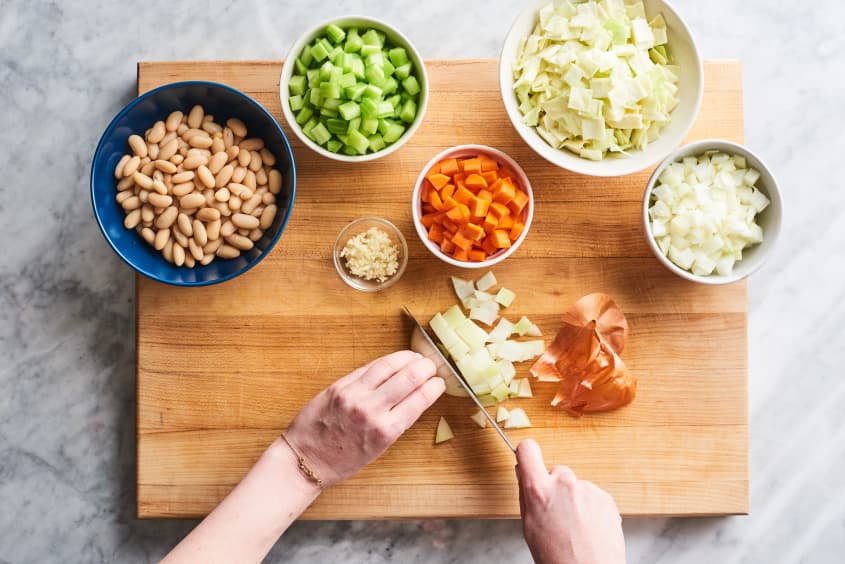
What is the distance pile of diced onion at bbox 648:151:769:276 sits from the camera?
1.58m

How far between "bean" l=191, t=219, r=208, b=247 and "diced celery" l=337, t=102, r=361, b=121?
409 millimetres

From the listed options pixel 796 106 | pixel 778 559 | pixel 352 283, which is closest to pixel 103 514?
pixel 352 283

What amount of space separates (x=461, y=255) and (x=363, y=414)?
42cm

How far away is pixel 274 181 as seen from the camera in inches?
64.4

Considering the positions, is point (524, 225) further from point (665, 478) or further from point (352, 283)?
point (665, 478)

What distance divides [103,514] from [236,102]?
114cm

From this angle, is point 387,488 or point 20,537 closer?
point 387,488

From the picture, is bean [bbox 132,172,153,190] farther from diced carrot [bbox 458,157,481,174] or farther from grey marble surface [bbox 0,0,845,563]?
diced carrot [bbox 458,157,481,174]

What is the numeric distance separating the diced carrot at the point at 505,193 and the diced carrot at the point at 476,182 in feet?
0.11

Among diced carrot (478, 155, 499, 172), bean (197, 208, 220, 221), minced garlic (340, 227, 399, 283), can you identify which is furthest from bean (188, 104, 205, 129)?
diced carrot (478, 155, 499, 172)

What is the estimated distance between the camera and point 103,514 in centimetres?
187

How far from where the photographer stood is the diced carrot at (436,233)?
5.34 ft

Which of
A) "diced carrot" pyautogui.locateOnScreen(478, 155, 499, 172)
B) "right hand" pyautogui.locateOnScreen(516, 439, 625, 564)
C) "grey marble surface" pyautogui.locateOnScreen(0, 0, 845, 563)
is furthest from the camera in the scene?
"grey marble surface" pyautogui.locateOnScreen(0, 0, 845, 563)

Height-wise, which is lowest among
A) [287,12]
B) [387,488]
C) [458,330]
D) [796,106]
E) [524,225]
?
[387,488]
